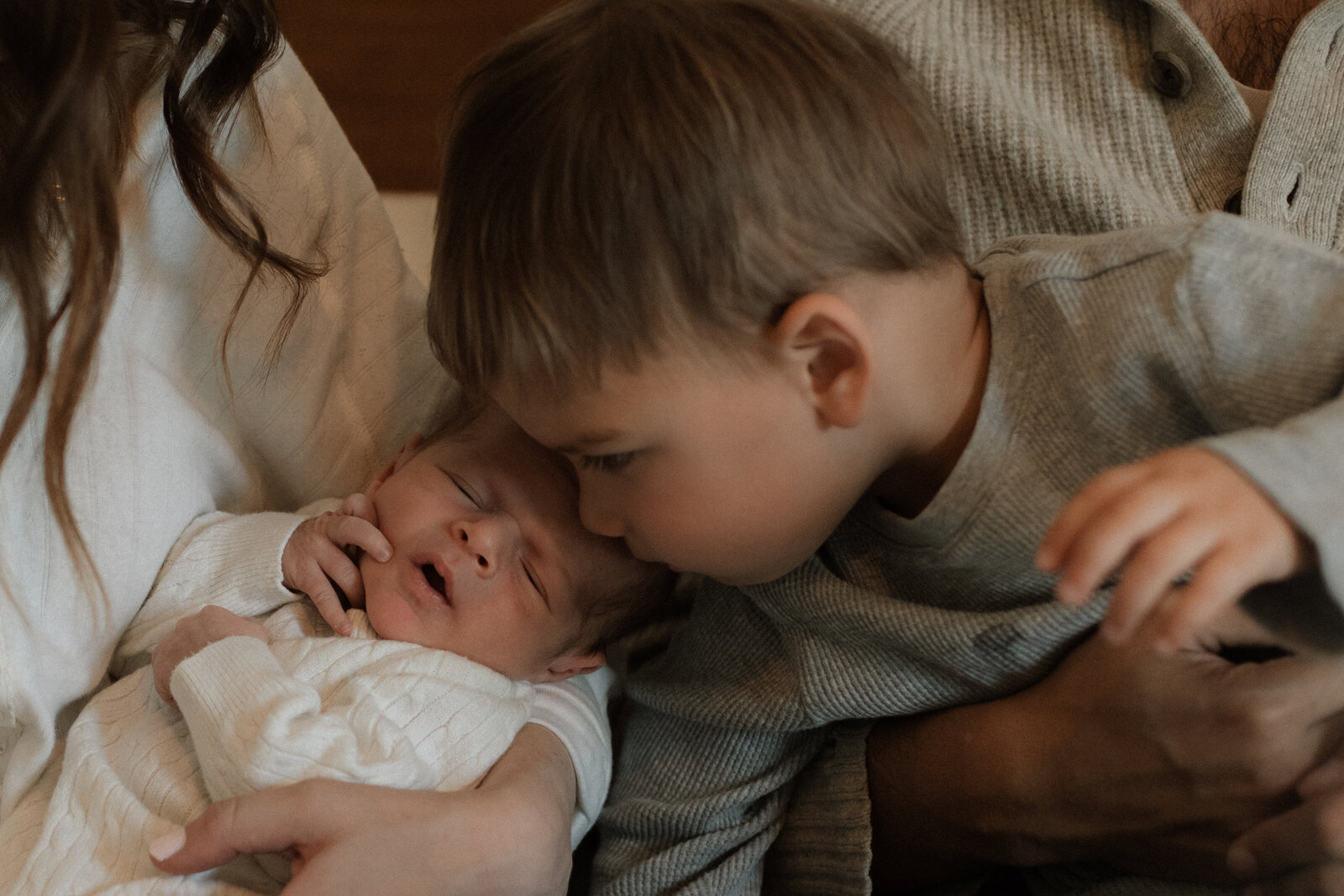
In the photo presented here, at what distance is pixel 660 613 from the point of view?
Result: 47.8 inches

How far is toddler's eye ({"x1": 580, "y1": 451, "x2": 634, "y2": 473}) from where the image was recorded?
836 mm

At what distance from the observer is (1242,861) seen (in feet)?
2.57

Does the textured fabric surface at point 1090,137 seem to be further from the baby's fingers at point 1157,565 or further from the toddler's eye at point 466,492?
the baby's fingers at point 1157,565

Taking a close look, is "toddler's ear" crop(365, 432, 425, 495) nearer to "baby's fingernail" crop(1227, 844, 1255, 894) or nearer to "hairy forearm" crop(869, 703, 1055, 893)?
"hairy forearm" crop(869, 703, 1055, 893)

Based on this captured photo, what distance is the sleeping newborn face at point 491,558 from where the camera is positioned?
0.96 metres

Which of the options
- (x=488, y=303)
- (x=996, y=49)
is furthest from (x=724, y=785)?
(x=996, y=49)

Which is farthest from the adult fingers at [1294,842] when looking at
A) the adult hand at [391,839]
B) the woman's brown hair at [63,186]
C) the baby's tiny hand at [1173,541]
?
the woman's brown hair at [63,186]

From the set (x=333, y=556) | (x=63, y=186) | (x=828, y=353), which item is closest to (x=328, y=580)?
(x=333, y=556)

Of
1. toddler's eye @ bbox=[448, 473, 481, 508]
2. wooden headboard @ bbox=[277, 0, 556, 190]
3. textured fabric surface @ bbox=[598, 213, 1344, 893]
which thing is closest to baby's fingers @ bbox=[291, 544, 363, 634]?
toddler's eye @ bbox=[448, 473, 481, 508]

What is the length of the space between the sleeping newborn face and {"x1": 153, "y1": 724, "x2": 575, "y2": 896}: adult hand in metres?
0.14

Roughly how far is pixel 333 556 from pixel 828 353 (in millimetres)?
486

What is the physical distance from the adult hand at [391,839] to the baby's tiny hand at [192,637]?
0.17m

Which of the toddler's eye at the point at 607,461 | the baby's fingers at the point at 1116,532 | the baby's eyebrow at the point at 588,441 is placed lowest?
the toddler's eye at the point at 607,461

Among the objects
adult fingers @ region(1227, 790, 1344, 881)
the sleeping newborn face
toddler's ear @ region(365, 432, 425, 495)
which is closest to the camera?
adult fingers @ region(1227, 790, 1344, 881)
